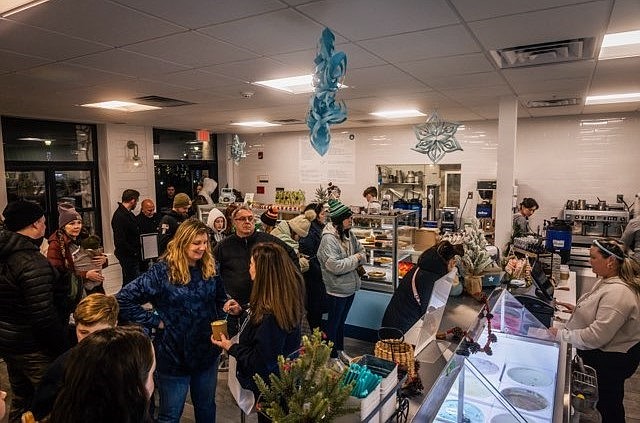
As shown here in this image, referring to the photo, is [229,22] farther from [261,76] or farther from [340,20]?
[261,76]

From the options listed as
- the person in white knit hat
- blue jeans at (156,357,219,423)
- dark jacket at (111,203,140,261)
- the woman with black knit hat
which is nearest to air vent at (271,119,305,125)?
dark jacket at (111,203,140,261)

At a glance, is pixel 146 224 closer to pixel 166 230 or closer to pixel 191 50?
pixel 166 230

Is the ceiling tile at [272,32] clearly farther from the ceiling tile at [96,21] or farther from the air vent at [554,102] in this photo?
the air vent at [554,102]

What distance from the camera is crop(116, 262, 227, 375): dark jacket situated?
7.61 feet

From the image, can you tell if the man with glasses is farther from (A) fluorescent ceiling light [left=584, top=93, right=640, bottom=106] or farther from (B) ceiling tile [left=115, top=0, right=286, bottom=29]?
(A) fluorescent ceiling light [left=584, top=93, right=640, bottom=106]

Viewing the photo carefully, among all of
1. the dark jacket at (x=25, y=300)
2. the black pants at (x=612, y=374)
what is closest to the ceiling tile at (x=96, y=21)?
the dark jacket at (x=25, y=300)

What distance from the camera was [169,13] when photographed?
242 cm

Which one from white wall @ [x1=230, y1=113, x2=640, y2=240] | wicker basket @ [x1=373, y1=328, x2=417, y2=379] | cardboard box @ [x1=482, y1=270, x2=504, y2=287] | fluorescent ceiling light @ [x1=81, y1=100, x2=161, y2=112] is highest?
fluorescent ceiling light @ [x1=81, y1=100, x2=161, y2=112]

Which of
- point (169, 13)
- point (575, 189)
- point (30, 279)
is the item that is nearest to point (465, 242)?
point (169, 13)

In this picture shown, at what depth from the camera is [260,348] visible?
195 cm

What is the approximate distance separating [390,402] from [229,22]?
226 cm

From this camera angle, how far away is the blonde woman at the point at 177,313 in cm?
232

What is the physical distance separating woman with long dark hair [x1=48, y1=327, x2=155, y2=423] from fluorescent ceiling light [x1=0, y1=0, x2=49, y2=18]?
1990 mm

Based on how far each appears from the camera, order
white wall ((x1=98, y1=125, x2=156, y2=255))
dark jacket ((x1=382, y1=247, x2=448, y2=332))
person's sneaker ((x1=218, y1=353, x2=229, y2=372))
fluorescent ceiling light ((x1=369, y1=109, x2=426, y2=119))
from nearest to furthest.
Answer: dark jacket ((x1=382, y1=247, x2=448, y2=332)) < person's sneaker ((x1=218, y1=353, x2=229, y2=372)) < fluorescent ceiling light ((x1=369, y1=109, x2=426, y2=119)) < white wall ((x1=98, y1=125, x2=156, y2=255))
